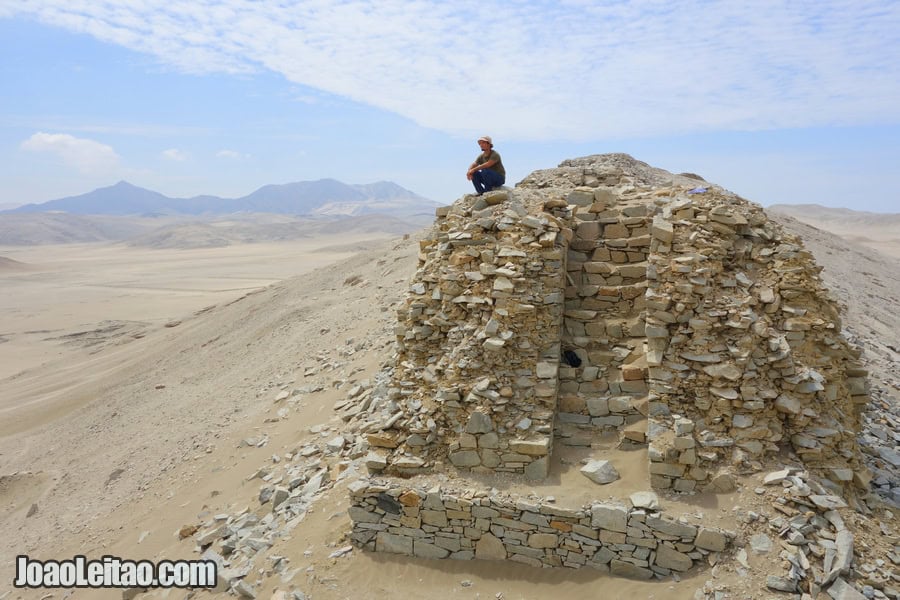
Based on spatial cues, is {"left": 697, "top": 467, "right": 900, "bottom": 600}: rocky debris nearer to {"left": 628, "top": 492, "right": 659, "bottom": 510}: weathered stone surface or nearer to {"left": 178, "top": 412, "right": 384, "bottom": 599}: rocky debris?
{"left": 628, "top": 492, "right": 659, "bottom": 510}: weathered stone surface

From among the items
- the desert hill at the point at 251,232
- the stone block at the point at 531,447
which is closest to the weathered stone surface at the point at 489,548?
the stone block at the point at 531,447

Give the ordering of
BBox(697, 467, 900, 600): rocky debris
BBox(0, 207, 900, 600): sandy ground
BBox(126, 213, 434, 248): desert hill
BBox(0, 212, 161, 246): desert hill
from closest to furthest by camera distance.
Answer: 1. BBox(697, 467, 900, 600): rocky debris
2. BBox(0, 207, 900, 600): sandy ground
3. BBox(126, 213, 434, 248): desert hill
4. BBox(0, 212, 161, 246): desert hill

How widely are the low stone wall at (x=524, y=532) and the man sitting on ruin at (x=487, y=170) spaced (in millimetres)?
4886

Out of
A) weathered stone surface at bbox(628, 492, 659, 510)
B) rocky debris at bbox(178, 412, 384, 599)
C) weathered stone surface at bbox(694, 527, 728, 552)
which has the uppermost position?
weathered stone surface at bbox(628, 492, 659, 510)

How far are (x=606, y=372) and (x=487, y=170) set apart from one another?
3744mm

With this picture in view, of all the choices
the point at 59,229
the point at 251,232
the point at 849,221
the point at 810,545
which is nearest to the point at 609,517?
the point at 810,545

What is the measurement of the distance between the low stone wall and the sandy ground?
0.53ft

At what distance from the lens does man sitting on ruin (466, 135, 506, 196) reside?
28.7 feet

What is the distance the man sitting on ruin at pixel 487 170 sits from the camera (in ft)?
28.7

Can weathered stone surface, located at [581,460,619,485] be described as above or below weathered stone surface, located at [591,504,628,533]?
above

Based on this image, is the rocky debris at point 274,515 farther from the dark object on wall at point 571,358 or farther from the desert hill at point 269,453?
the dark object on wall at point 571,358

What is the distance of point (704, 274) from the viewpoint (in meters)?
6.95

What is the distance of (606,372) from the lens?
7.45 meters

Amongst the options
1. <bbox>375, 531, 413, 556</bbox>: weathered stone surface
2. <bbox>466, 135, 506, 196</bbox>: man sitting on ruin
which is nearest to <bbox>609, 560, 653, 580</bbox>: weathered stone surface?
<bbox>375, 531, 413, 556</bbox>: weathered stone surface
